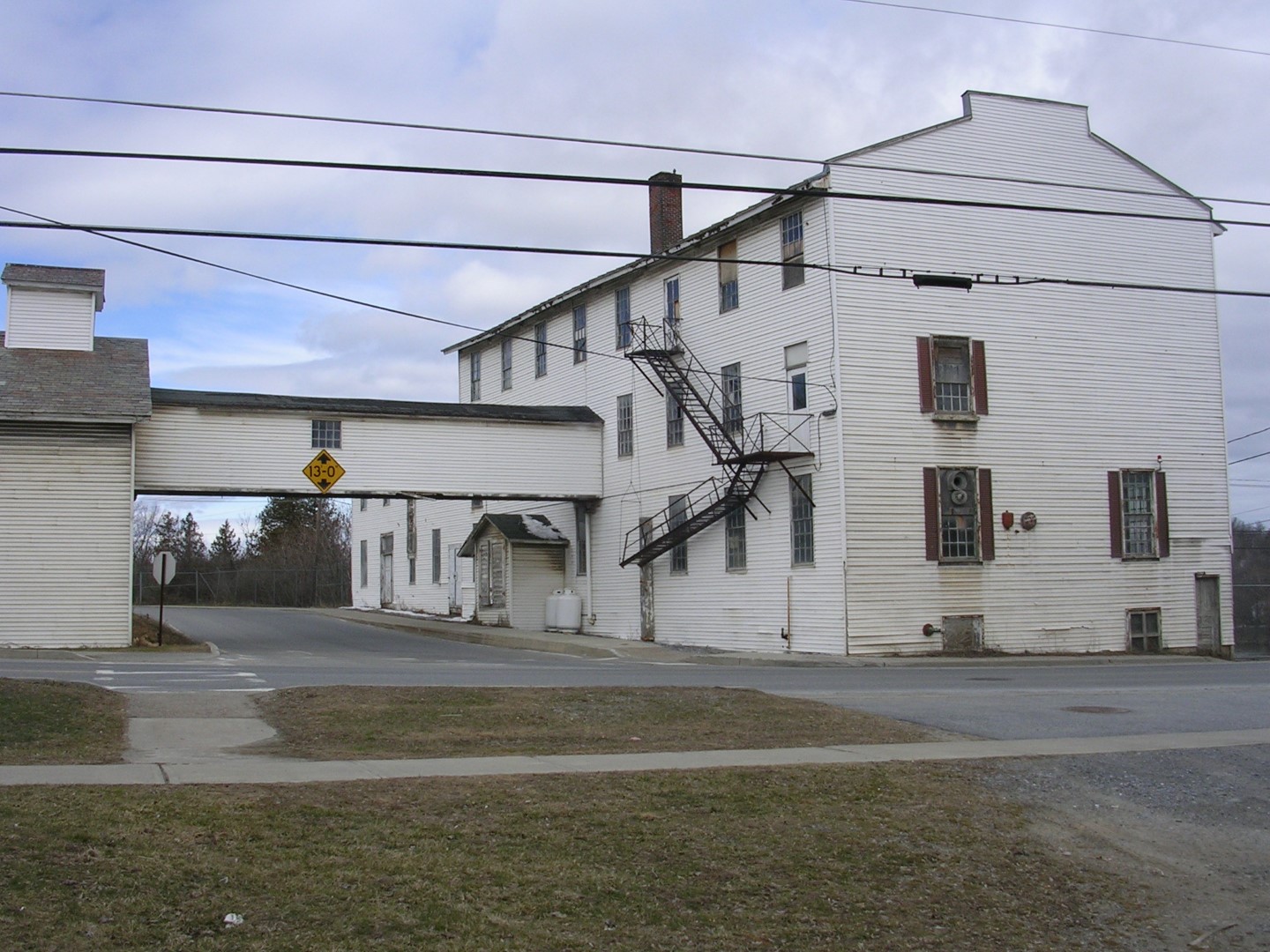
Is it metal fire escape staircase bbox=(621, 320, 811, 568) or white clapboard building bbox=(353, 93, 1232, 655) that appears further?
metal fire escape staircase bbox=(621, 320, 811, 568)

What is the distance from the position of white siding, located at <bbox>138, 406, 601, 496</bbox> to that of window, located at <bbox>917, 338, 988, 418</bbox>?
11019 millimetres

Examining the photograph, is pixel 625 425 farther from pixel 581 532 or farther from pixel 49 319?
pixel 49 319

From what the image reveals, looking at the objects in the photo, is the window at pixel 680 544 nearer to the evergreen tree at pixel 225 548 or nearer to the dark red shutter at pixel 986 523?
the dark red shutter at pixel 986 523

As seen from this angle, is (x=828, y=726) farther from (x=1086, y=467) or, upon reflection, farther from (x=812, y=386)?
(x=1086, y=467)

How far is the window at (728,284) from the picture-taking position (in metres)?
30.6

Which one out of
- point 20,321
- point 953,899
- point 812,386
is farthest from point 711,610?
point 953,899

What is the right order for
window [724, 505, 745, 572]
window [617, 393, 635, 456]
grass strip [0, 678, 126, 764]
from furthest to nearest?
window [617, 393, 635, 456] → window [724, 505, 745, 572] → grass strip [0, 678, 126, 764]

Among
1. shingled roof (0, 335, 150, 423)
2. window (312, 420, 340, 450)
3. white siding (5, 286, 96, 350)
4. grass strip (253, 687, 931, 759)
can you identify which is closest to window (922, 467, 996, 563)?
grass strip (253, 687, 931, 759)

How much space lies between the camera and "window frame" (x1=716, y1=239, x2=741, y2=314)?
30.6 meters

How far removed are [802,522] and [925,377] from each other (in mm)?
4170

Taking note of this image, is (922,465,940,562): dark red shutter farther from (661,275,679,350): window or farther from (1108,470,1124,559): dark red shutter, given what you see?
(661,275,679,350): window

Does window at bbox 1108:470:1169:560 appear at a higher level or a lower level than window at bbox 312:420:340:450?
lower

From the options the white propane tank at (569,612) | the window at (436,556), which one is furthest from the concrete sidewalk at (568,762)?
the window at (436,556)

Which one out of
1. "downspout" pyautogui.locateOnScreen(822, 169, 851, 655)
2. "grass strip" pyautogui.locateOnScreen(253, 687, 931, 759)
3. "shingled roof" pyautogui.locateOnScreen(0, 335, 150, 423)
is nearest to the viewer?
"grass strip" pyautogui.locateOnScreen(253, 687, 931, 759)
